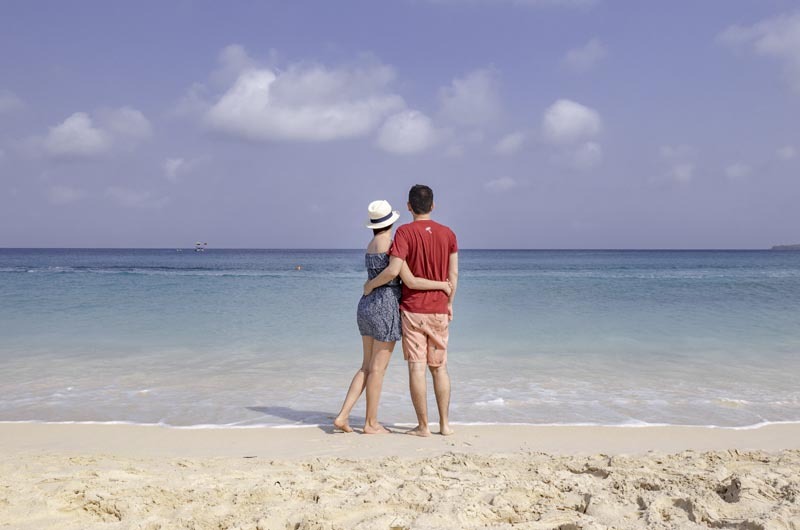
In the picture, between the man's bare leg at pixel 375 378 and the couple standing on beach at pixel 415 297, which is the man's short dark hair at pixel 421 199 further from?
the man's bare leg at pixel 375 378

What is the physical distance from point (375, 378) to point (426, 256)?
106 centimetres

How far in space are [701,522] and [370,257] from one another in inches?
108

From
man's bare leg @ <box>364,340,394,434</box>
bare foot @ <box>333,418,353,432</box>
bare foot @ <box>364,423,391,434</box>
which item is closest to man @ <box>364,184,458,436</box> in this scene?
man's bare leg @ <box>364,340,394,434</box>

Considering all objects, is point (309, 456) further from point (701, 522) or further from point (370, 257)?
point (701, 522)

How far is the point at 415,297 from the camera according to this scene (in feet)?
14.9

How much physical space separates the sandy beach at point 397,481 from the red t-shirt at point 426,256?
3.44 feet

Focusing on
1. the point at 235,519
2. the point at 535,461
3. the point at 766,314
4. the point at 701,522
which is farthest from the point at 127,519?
the point at 766,314

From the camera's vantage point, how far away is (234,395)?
239 inches

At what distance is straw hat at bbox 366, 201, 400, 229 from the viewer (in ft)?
15.0

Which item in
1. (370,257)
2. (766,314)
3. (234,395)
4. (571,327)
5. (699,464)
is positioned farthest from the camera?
(766,314)

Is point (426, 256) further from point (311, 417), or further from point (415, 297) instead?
point (311, 417)

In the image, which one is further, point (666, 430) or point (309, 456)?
point (666, 430)

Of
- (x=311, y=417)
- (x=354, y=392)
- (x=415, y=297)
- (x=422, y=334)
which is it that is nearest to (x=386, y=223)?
(x=415, y=297)

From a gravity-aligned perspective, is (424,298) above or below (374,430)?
above
